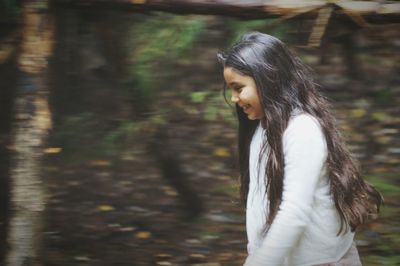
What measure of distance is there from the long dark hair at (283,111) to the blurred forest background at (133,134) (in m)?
1.72

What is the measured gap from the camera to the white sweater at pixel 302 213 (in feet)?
7.63

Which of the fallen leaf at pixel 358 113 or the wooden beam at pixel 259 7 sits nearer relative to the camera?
the wooden beam at pixel 259 7

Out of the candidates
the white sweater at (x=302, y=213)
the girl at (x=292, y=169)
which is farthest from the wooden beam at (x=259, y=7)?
the white sweater at (x=302, y=213)

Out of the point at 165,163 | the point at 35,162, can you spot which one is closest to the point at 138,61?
the point at 165,163

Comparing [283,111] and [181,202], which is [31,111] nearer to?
[283,111]

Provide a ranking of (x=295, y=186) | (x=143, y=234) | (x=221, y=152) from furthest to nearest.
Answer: (x=221, y=152) → (x=143, y=234) → (x=295, y=186)

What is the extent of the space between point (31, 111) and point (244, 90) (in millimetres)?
1965

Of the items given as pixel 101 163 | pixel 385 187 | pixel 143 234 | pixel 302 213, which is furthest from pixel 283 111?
pixel 101 163

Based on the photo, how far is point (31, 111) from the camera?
4.00 meters

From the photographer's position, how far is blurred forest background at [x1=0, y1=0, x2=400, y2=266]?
4133 millimetres

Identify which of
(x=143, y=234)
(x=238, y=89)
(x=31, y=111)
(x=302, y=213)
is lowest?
(x=143, y=234)

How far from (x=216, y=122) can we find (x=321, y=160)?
21.0 feet

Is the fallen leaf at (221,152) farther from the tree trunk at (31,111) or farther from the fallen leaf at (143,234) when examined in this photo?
the tree trunk at (31,111)

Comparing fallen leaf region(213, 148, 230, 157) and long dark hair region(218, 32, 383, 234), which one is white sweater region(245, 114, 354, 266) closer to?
long dark hair region(218, 32, 383, 234)
